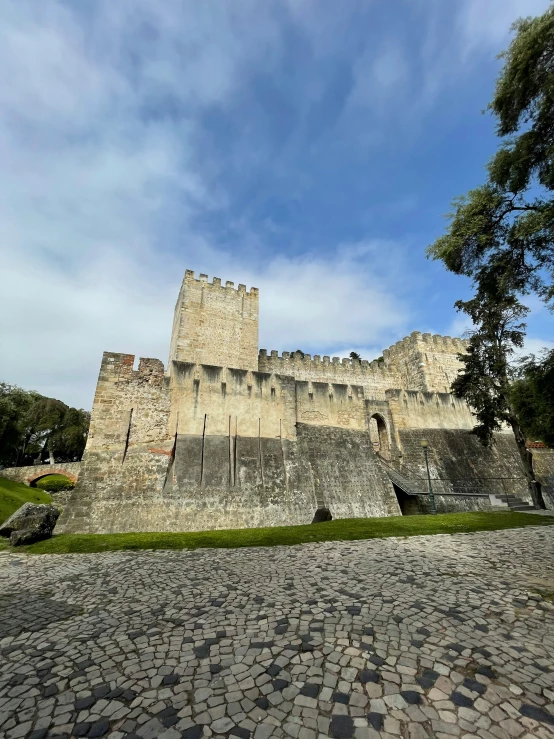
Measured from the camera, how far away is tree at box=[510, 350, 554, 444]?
7.38 m

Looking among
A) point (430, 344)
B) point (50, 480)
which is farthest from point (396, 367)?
point (50, 480)

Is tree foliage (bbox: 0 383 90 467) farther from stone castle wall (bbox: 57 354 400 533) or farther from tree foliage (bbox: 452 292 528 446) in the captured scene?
tree foliage (bbox: 452 292 528 446)

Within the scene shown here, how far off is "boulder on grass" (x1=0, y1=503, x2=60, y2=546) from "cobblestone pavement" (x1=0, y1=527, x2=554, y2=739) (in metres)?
2.89

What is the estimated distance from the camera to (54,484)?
87.2 ft

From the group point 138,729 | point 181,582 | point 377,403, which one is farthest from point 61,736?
point 377,403

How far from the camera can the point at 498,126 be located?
7.98m

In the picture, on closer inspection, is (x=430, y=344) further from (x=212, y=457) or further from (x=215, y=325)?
(x=212, y=457)

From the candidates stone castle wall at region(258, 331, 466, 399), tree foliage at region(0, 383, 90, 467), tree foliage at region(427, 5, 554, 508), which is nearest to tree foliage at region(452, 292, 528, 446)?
tree foliage at region(427, 5, 554, 508)

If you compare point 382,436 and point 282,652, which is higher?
point 382,436

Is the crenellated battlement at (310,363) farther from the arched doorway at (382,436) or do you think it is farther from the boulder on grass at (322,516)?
the boulder on grass at (322,516)

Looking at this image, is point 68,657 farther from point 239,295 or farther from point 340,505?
point 239,295

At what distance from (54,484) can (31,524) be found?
20.9 meters

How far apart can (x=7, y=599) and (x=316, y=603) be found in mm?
4375

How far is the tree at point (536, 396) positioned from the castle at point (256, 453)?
5380mm
